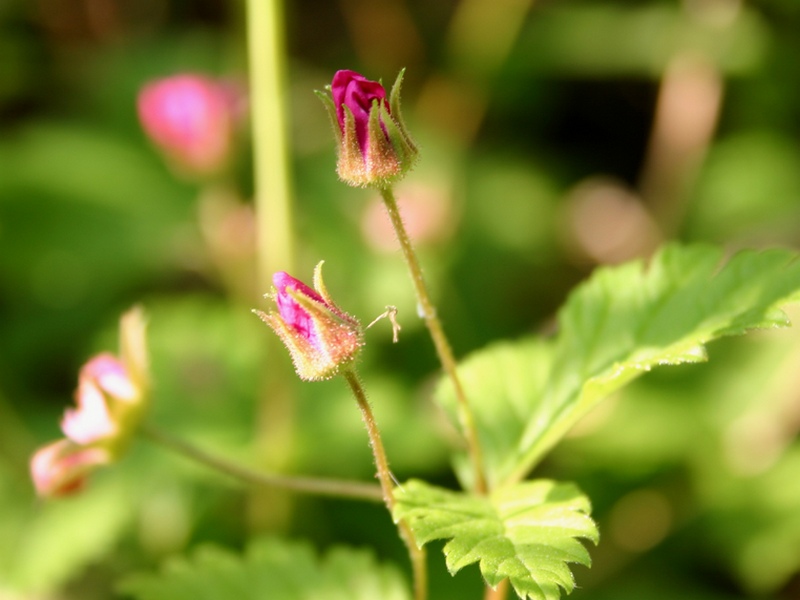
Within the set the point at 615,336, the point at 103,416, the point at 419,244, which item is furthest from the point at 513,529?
the point at 419,244

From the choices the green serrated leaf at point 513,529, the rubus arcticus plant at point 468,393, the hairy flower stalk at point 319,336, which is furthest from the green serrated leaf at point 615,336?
the hairy flower stalk at point 319,336

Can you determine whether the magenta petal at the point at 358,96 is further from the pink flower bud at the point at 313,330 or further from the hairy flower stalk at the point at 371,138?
the pink flower bud at the point at 313,330

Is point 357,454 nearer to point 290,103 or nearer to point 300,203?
point 300,203

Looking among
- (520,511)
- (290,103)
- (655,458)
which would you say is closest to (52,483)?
(520,511)

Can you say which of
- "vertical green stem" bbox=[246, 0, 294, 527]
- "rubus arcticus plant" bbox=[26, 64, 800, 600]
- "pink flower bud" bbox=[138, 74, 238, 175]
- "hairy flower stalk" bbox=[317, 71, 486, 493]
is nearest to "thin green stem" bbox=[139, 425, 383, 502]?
"rubus arcticus plant" bbox=[26, 64, 800, 600]

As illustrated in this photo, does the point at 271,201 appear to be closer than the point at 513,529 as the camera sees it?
No

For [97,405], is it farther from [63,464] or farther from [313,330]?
[313,330]
